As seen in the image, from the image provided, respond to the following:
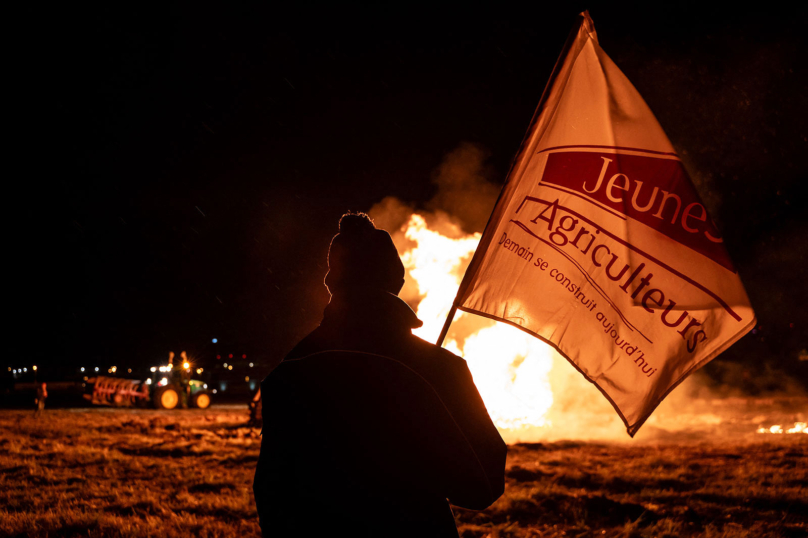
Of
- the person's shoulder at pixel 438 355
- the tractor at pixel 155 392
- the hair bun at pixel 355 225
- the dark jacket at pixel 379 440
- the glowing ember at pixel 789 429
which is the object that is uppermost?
the hair bun at pixel 355 225

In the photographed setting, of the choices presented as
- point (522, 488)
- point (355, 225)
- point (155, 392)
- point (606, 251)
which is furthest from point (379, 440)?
point (155, 392)

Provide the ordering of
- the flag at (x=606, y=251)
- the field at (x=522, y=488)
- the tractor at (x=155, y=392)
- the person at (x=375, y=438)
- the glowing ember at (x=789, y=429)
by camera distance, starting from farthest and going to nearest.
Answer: the tractor at (x=155, y=392) → the glowing ember at (x=789, y=429) → the field at (x=522, y=488) → the flag at (x=606, y=251) → the person at (x=375, y=438)

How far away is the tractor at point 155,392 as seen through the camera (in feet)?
75.0

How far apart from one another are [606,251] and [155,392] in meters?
24.1

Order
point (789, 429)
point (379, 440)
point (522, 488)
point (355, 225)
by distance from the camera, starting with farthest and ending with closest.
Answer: point (789, 429) → point (522, 488) → point (355, 225) → point (379, 440)

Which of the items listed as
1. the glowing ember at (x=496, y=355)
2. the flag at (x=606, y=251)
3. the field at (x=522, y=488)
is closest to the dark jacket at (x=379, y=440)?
the flag at (x=606, y=251)

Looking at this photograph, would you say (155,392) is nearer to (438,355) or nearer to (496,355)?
(496,355)

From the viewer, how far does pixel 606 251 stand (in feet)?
8.40

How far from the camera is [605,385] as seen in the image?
8.27 feet

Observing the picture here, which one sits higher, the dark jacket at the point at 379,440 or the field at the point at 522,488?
the dark jacket at the point at 379,440

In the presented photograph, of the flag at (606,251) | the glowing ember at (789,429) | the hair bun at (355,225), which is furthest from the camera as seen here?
the glowing ember at (789,429)

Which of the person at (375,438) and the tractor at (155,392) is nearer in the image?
the person at (375,438)

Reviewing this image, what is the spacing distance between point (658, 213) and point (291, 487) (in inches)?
78.6

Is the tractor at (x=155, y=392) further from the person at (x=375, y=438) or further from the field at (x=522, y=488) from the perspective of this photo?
the person at (x=375, y=438)
